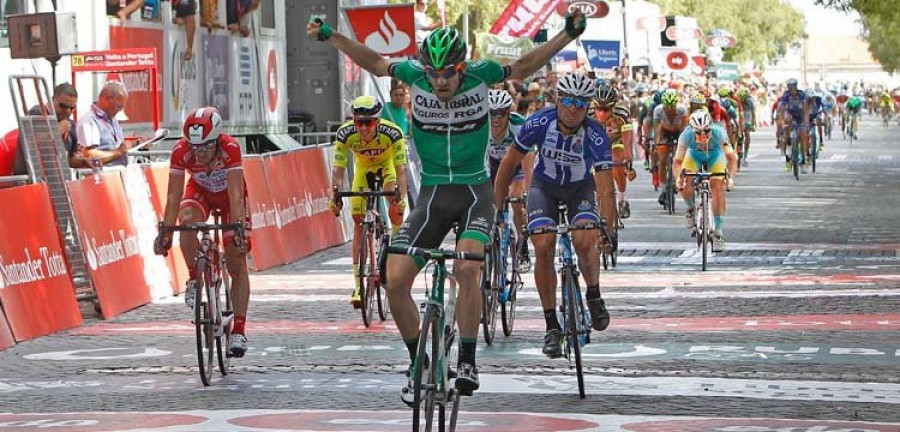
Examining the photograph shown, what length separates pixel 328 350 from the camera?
46.3ft

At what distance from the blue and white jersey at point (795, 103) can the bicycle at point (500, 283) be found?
2541cm

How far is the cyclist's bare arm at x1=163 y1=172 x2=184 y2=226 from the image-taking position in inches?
504

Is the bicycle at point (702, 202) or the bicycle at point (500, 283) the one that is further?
the bicycle at point (702, 202)

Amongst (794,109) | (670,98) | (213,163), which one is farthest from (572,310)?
(794,109)

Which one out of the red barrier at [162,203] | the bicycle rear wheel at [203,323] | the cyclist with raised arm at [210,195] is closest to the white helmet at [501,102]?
the cyclist with raised arm at [210,195]

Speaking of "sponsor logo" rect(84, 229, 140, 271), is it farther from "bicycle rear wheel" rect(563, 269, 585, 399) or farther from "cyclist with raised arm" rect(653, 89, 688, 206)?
"cyclist with raised arm" rect(653, 89, 688, 206)

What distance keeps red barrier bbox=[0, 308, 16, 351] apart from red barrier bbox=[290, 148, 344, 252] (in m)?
8.85

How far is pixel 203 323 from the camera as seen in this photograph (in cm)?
1255

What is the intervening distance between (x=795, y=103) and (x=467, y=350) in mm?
30799

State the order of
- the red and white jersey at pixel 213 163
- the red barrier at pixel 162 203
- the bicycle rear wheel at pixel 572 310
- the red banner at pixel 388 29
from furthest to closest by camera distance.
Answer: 1. the red banner at pixel 388 29
2. the red barrier at pixel 162 203
3. the red and white jersey at pixel 213 163
4. the bicycle rear wheel at pixel 572 310

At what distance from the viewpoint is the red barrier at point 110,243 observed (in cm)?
1703

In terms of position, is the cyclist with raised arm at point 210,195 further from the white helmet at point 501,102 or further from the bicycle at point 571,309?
the white helmet at point 501,102

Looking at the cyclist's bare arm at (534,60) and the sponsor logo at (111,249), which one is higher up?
the cyclist's bare arm at (534,60)

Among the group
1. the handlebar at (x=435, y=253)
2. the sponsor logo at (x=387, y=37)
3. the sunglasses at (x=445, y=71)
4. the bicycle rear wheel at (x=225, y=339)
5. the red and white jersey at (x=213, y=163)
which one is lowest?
the bicycle rear wheel at (x=225, y=339)
